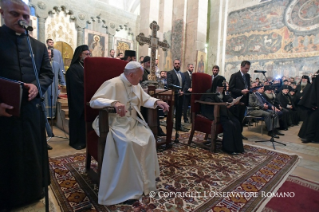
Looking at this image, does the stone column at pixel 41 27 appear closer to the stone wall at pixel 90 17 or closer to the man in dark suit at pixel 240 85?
the stone wall at pixel 90 17

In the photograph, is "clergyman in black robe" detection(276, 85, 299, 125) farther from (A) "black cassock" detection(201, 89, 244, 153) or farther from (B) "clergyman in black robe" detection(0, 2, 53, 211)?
(B) "clergyman in black robe" detection(0, 2, 53, 211)

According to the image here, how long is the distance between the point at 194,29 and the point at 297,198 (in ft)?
30.0

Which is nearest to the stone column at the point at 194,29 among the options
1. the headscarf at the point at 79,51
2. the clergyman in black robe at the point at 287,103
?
the clergyman in black robe at the point at 287,103

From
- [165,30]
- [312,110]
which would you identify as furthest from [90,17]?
[312,110]

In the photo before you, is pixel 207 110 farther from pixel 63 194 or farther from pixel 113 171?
pixel 63 194

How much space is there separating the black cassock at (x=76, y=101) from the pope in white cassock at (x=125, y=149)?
1.60 m

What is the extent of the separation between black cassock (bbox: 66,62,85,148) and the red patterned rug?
10.6 ft

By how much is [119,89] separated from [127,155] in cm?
84

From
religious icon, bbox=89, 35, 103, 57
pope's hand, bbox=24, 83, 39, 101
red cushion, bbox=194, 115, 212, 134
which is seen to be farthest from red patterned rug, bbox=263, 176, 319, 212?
religious icon, bbox=89, 35, 103, 57

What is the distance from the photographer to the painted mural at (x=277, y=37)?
10.6m

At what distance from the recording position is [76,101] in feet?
12.2

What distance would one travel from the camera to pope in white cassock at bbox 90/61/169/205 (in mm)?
1953

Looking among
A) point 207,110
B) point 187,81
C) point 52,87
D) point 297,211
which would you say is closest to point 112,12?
point 187,81

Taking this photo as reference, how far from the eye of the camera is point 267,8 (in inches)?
476
